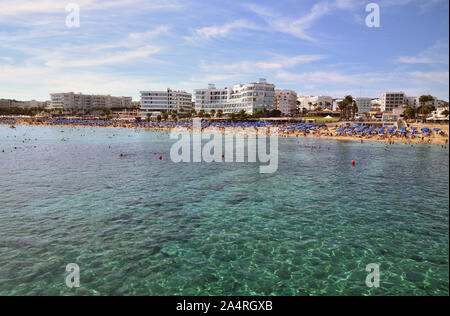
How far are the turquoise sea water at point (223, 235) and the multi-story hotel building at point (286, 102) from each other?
15299 centimetres

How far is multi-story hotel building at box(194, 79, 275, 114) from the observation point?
149 meters

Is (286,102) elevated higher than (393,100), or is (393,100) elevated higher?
(393,100)

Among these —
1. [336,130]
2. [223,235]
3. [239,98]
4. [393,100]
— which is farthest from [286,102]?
[223,235]

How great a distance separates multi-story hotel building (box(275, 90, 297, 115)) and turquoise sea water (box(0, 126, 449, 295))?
153 m

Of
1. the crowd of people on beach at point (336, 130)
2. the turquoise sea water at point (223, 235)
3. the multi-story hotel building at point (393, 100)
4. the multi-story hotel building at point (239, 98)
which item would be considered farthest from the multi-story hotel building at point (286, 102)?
the turquoise sea water at point (223, 235)

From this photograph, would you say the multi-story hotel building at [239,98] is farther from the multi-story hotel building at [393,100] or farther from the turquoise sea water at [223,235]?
the turquoise sea water at [223,235]

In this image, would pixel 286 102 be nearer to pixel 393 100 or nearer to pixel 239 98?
pixel 239 98

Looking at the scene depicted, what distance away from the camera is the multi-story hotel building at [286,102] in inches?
7018

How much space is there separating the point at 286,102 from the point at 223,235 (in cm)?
17214

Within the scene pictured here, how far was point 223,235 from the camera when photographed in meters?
15.8

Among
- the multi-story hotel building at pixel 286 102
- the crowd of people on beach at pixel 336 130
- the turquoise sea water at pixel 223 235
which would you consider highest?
the multi-story hotel building at pixel 286 102
